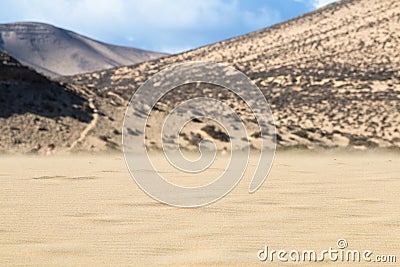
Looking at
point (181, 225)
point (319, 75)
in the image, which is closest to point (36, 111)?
point (181, 225)

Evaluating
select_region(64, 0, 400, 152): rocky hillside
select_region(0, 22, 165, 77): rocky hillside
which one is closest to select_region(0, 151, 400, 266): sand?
select_region(64, 0, 400, 152): rocky hillside

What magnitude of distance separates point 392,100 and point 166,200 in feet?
106

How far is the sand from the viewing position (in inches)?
181

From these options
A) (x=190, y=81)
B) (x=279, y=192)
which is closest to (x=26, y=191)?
(x=279, y=192)

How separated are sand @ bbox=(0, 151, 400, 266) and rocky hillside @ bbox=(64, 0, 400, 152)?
17.1 meters

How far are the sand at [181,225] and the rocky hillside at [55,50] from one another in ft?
490

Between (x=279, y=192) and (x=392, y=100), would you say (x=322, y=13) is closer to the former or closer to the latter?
(x=392, y=100)

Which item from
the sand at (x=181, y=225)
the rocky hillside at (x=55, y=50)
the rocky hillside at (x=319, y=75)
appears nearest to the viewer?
the sand at (x=181, y=225)

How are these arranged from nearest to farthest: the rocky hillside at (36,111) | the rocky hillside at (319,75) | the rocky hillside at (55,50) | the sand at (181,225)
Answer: the sand at (181,225) < the rocky hillside at (36,111) < the rocky hillside at (319,75) < the rocky hillside at (55,50)

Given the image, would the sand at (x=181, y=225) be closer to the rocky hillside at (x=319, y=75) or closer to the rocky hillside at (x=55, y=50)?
the rocky hillside at (x=319, y=75)

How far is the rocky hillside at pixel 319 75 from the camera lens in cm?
3172

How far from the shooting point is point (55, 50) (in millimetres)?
175625

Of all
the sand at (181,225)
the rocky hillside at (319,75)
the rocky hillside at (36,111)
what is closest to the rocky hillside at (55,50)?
the rocky hillside at (319,75)

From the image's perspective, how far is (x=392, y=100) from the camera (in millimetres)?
37375
